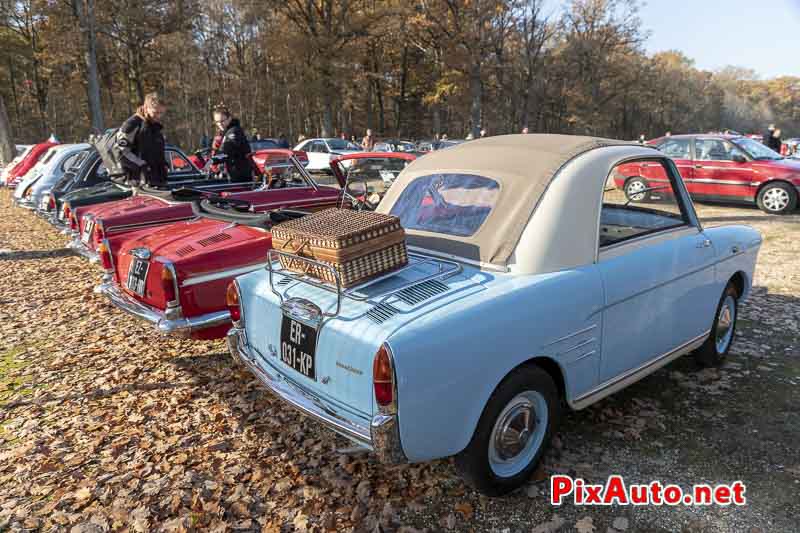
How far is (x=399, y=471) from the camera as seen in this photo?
3.15m

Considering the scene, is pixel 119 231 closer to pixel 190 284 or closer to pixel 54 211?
pixel 190 284

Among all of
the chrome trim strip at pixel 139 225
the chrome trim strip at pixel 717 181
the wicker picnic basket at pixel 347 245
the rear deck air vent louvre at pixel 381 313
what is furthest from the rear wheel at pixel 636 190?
the chrome trim strip at pixel 717 181

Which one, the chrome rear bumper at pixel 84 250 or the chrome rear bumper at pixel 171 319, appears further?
the chrome rear bumper at pixel 84 250

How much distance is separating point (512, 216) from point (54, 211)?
8.94 meters

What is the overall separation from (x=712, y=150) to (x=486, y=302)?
39.0 feet

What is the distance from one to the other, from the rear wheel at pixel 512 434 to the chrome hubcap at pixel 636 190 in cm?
153

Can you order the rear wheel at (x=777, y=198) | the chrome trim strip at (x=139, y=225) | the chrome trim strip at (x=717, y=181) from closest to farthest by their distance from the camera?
the chrome trim strip at (x=139, y=225)
the rear wheel at (x=777, y=198)
the chrome trim strip at (x=717, y=181)

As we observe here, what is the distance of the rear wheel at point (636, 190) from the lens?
3.49 metres

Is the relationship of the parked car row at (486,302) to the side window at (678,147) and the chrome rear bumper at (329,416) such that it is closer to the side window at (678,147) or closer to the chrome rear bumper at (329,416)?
the chrome rear bumper at (329,416)

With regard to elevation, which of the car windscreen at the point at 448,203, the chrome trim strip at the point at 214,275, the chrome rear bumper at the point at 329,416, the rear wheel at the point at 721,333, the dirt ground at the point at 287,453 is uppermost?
the car windscreen at the point at 448,203

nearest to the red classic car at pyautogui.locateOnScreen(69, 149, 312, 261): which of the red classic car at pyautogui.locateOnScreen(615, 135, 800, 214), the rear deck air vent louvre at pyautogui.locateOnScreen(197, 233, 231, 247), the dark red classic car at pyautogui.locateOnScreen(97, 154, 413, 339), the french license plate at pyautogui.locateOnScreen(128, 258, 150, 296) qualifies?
the dark red classic car at pyautogui.locateOnScreen(97, 154, 413, 339)

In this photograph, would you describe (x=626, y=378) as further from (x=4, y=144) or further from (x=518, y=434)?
(x=4, y=144)

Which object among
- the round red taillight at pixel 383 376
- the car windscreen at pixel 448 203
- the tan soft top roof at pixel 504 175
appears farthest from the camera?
the car windscreen at pixel 448 203

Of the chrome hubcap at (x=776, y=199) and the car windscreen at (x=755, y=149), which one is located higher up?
the car windscreen at (x=755, y=149)
